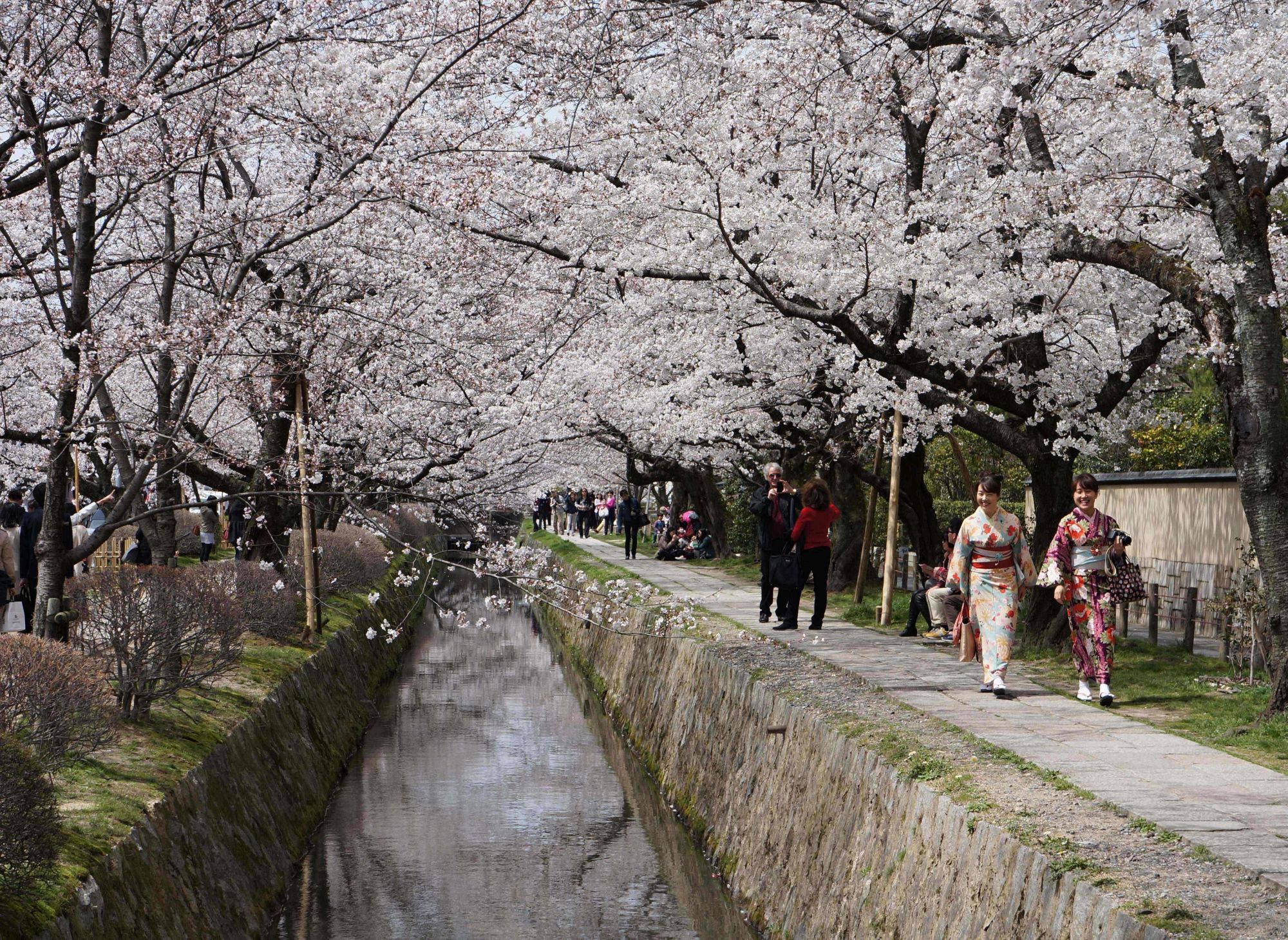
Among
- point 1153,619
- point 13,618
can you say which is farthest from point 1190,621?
point 13,618

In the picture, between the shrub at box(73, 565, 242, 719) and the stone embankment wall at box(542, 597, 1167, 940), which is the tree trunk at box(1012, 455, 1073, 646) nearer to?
the stone embankment wall at box(542, 597, 1167, 940)

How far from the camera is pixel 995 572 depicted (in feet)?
32.1

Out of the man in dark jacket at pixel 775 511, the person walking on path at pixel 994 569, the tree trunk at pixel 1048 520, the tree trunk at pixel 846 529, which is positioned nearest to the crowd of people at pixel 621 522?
the tree trunk at pixel 846 529

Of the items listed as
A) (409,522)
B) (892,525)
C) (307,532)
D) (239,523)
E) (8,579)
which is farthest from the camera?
(409,522)

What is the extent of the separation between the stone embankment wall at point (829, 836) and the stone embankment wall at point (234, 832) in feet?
11.7

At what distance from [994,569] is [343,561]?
15.1 m

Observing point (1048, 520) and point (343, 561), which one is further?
point (343, 561)

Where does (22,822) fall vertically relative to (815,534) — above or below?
below

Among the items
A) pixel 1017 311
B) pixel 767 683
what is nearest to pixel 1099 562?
pixel 767 683

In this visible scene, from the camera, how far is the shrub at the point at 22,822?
5293 millimetres

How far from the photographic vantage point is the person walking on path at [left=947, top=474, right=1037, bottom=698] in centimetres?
972

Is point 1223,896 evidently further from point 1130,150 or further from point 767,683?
point 1130,150

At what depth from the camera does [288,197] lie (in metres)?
11.4

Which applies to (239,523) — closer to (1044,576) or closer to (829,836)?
(1044,576)
